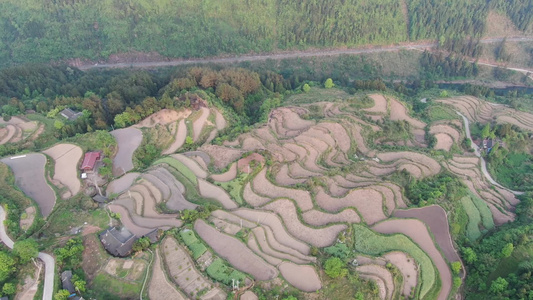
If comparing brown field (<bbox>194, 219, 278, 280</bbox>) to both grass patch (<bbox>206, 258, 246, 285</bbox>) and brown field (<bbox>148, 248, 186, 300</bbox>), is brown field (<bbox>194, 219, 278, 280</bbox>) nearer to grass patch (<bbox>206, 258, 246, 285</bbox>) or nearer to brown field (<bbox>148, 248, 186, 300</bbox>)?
grass patch (<bbox>206, 258, 246, 285</bbox>)

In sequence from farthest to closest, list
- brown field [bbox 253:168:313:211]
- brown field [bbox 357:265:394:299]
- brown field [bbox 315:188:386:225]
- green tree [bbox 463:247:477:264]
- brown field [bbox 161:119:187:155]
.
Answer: brown field [bbox 161:119:187:155]
brown field [bbox 253:168:313:211]
brown field [bbox 315:188:386:225]
green tree [bbox 463:247:477:264]
brown field [bbox 357:265:394:299]

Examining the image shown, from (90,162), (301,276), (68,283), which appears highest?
(90,162)

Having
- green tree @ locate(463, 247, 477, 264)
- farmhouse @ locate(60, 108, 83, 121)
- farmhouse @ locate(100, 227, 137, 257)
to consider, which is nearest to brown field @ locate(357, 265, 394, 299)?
green tree @ locate(463, 247, 477, 264)

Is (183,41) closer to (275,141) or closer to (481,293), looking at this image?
(275,141)

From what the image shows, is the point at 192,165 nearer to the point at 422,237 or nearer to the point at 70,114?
the point at 70,114

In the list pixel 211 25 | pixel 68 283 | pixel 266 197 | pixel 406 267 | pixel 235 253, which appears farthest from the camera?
pixel 211 25

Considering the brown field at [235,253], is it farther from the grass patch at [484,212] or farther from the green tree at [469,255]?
the grass patch at [484,212]

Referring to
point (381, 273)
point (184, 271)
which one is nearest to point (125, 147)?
point (184, 271)
